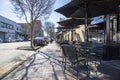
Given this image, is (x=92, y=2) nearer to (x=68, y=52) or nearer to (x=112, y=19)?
(x=68, y=52)

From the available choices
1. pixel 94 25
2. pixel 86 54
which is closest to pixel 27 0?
pixel 94 25

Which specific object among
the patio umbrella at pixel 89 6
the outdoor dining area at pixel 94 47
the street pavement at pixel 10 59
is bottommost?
the street pavement at pixel 10 59

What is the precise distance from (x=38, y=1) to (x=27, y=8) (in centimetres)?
163

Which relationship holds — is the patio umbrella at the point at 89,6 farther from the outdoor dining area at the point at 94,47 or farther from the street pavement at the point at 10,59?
the street pavement at the point at 10,59

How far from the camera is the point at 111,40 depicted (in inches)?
477

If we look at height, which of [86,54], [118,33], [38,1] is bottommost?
[86,54]

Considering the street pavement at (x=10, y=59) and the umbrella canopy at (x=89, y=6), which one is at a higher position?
the umbrella canopy at (x=89, y=6)

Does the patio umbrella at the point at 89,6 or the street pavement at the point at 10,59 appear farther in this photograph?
the street pavement at the point at 10,59

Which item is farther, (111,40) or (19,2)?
(19,2)

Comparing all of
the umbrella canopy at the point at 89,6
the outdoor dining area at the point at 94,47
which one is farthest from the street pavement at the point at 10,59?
the umbrella canopy at the point at 89,6

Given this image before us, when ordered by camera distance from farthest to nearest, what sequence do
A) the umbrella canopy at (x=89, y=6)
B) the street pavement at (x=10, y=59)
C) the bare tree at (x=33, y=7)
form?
the bare tree at (x=33, y=7), the street pavement at (x=10, y=59), the umbrella canopy at (x=89, y=6)

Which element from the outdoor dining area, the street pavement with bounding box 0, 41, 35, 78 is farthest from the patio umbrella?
the street pavement with bounding box 0, 41, 35, 78

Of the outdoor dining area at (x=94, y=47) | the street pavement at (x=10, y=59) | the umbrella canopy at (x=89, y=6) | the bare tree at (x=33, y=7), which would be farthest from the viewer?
the bare tree at (x=33, y=7)

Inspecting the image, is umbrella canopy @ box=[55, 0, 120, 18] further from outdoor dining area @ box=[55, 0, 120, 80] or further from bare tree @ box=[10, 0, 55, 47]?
bare tree @ box=[10, 0, 55, 47]
